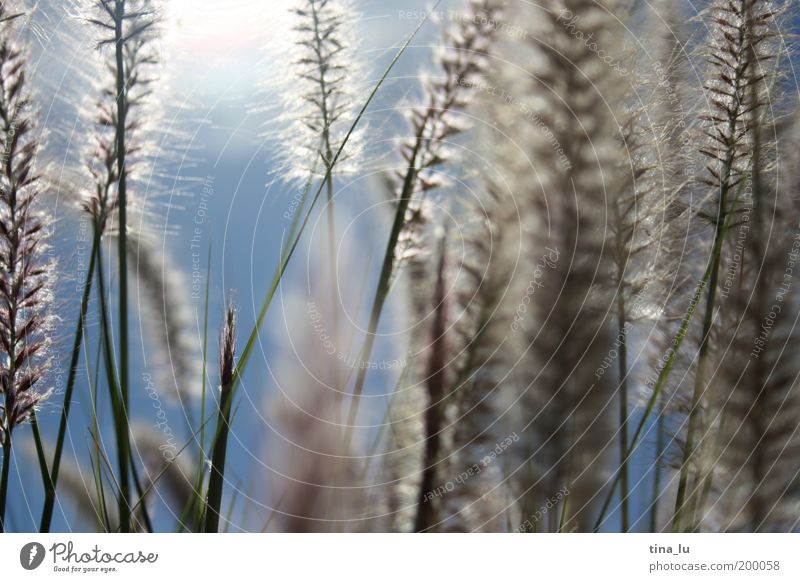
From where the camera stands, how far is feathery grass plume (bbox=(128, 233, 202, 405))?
33.0 inches

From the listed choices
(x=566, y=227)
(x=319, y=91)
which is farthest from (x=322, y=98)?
(x=566, y=227)

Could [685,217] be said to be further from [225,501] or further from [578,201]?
[225,501]

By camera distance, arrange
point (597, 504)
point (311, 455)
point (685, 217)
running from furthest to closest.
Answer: point (685, 217)
point (597, 504)
point (311, 455)

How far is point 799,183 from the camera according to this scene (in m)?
1.05

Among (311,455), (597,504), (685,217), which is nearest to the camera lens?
(311,455)

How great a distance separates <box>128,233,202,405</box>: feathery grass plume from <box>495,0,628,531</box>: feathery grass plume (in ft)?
1.42

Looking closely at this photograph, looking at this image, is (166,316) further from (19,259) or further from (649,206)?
(649,206)

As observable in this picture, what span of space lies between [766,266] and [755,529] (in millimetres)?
390

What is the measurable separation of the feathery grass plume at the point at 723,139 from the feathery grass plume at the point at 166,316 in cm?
70

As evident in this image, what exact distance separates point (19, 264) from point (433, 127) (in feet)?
1.72
